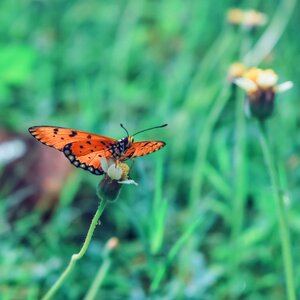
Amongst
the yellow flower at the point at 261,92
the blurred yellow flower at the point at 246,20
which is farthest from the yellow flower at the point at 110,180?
the blurred yellow flower at the point at 246,20

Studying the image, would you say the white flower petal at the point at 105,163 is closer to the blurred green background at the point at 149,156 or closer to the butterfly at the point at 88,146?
the butterfly at the point at 88,146

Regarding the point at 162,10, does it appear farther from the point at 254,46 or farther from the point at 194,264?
the point at 194,264

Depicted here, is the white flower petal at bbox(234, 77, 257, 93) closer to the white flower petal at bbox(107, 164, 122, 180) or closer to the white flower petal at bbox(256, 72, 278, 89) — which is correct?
the white flower petal at bbox(256, 72, 278, 89)

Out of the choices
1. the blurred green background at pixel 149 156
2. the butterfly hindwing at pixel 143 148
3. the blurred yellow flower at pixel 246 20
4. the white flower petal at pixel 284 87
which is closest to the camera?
the butterfly hindwing at pixel 143 148

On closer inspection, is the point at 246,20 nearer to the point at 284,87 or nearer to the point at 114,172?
the point at 284,87

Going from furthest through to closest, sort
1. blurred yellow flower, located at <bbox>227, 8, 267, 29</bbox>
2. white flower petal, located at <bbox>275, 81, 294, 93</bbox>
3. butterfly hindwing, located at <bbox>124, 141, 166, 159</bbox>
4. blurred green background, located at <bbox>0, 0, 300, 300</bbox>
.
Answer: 1. blurred yellow flower, located at <bbox>227, 8, 267, 29</bbox>
2. blurred green background, located at <bbox>0, 0, 300, 300</bbox>
3. white flower petal, located at <bbox>275, 81, 294, 93</bbox>
4. butterfly hindwing, located at <bbox>124, 141, 166, 159</bbox>

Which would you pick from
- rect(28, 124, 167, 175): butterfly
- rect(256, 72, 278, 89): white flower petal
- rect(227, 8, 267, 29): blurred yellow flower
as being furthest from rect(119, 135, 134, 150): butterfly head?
rect(227, 8, 267, 29): blurred yellow flower
